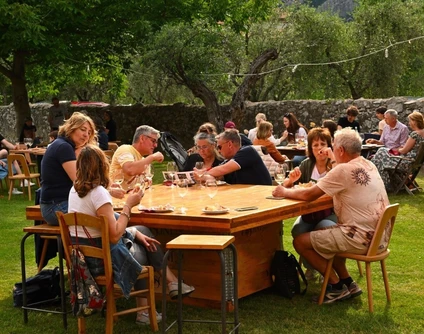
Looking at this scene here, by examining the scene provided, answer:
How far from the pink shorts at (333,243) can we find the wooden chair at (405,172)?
682cm

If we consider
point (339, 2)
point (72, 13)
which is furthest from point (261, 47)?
point (339, 2)

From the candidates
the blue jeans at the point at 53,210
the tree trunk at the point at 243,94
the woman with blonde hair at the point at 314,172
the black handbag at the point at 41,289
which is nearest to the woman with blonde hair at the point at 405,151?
the woman with blonde hair at the point at 314,172

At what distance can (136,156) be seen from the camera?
7555 mm

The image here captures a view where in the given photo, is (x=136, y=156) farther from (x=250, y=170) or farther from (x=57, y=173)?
(x=57, y=173)

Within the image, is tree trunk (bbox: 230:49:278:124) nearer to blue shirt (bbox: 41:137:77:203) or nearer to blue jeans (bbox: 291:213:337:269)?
blue jeans (bbox: 291:213:337:269)

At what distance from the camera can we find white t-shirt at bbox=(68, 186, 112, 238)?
17.1ft

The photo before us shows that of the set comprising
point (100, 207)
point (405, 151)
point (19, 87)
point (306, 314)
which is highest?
point (19, 87)

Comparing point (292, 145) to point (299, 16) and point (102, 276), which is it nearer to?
point (102, 276)

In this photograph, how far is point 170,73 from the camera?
21234mm

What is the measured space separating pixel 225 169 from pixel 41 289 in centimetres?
219

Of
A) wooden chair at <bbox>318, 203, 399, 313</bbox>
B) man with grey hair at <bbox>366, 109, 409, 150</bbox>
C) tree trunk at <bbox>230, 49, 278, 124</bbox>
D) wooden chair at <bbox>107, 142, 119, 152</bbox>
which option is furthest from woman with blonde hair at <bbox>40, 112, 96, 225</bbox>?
tree trunk at <bbox>230, 49, 278, 124</bbox>

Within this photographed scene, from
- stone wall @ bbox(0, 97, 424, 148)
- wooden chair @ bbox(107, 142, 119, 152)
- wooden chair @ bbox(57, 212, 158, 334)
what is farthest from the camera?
stone wall @ bbox(0, 97, 424, 148)

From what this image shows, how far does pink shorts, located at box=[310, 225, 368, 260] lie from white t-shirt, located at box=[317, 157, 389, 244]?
0.05m

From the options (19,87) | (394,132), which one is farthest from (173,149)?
(19,87)
